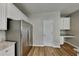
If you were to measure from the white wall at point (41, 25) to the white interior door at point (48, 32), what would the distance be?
3.5 inches

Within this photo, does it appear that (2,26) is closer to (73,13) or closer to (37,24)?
(37,24)

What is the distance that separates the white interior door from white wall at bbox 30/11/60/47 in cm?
9

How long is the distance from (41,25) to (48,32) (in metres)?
0.26

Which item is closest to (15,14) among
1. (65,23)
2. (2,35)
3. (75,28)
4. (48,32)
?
(2,35)

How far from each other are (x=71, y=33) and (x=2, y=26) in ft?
4.70

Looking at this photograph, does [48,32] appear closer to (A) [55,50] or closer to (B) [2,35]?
(A) [55,50]

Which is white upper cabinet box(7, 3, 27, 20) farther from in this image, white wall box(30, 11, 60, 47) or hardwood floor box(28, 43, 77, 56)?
hardwood floor box(28, 43, 77, 56)

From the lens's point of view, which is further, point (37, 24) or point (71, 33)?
point (37, 24)

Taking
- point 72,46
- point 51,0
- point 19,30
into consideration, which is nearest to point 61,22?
point 72,46

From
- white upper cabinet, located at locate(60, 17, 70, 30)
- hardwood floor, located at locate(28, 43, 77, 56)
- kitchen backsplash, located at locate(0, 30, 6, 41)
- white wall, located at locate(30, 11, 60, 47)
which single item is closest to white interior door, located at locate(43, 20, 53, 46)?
white wall, located at locate(30, 11, 60, 47)

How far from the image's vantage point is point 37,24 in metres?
2.62

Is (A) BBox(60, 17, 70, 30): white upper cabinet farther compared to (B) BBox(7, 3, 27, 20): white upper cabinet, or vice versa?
(A) BBox(60, 17, 70, 30): white upper cabinet

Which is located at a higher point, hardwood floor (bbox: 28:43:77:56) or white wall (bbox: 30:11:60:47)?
white wall (bbox: 30:11:60:47)

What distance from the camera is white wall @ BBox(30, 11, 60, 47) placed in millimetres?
2422
